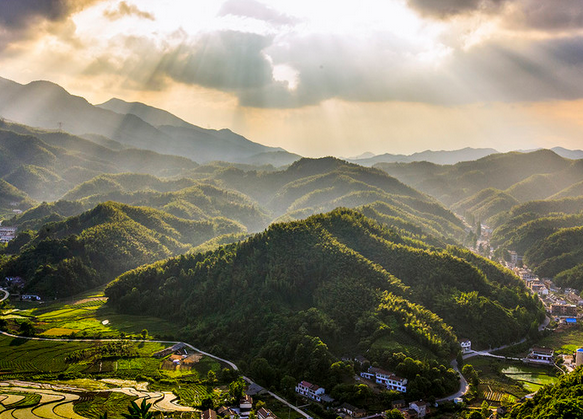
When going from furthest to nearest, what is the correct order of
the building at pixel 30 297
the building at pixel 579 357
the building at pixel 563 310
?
the building at pixel 30 297 < the building at pixel 563 310 < the building at pixel 579 357

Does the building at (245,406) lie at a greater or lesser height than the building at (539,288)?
lesser

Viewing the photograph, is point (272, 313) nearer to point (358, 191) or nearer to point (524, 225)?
point (524, 225)

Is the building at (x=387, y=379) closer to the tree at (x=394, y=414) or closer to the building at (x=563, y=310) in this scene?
the tree at (x=394, y=414)

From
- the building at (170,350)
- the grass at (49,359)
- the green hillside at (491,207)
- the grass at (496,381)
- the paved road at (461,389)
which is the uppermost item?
the green hillside at (491,207)

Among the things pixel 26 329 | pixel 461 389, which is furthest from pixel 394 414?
pixel 26 329

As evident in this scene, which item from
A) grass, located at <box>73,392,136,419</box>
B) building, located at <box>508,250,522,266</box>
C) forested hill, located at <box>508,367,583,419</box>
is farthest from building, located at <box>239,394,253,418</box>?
building, located at <box>508,250,522,266</box>

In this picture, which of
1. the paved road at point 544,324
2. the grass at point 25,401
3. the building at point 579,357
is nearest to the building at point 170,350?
the grass at point 25,401

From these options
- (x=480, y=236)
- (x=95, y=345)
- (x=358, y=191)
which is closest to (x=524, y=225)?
(x=480, y=236)

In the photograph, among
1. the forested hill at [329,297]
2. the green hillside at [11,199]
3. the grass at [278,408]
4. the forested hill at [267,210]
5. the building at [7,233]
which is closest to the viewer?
the grass at [278,408]
